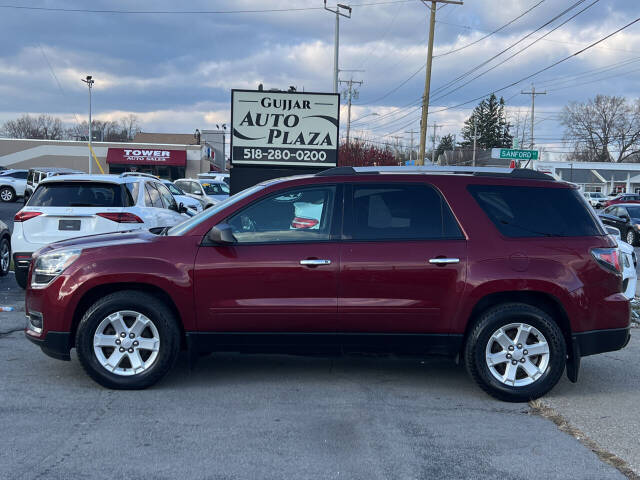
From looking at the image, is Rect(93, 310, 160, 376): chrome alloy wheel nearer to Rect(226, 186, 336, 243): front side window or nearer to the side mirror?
the side mirror

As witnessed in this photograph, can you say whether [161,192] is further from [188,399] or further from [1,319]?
[188,399]

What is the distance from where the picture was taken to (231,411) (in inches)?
200

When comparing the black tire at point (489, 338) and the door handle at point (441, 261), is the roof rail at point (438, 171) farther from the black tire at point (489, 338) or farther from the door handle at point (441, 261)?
the black tire at point (489, 338)

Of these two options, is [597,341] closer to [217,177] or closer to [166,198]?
[166,198]

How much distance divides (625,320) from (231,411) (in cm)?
336

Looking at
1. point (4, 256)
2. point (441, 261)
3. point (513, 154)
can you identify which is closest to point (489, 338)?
point (441, 261)

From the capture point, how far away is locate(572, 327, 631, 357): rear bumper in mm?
5566

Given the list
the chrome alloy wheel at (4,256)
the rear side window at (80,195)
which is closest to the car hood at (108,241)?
the rear side window at (80,195)

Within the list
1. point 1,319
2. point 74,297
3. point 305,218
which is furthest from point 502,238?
point 1,319

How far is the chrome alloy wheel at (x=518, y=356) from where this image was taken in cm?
550

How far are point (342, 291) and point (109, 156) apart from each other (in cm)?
6101

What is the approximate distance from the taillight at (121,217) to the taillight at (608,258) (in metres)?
6.01

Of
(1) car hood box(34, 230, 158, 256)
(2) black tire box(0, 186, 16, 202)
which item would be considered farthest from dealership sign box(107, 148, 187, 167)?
(1) car hood box(34, 230, 158, 256)

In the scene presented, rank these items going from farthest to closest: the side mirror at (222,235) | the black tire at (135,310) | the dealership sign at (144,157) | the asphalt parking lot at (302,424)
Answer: the dealership sign at (144,157) → the black tire at (135,310) → the side mirror at (222,235) → the asphalt parking lot at (302,424)
